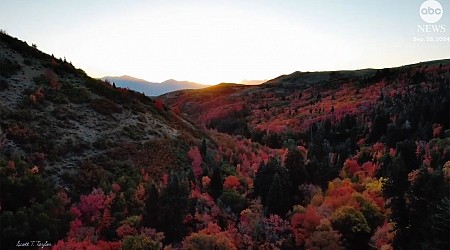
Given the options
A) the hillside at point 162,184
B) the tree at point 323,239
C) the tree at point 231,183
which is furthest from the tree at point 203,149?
the tree at point 323,239

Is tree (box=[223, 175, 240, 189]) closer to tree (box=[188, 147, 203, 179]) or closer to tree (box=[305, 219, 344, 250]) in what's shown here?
tree (box=[188, 147, 203, 179])

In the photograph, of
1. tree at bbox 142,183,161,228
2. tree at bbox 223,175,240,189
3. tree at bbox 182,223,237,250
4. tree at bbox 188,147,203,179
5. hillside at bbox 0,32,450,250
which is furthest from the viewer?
tree at bbox 188,147,203,179

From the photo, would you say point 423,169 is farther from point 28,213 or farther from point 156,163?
point 28,213

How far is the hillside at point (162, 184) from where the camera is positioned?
38844mm

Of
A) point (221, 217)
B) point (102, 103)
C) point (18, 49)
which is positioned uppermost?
point (18, 49)

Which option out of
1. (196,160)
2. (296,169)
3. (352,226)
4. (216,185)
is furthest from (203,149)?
(352,226)

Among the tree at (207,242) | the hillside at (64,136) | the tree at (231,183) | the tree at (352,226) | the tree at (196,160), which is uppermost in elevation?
the hillside at (64,136)

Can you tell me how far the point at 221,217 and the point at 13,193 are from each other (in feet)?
75.9

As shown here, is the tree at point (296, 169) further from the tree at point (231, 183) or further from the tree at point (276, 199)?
the tree at point (231, 183)

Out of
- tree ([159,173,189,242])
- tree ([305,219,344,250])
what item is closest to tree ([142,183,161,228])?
tree ([159,173,189,242])

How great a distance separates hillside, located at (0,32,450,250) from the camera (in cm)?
3884

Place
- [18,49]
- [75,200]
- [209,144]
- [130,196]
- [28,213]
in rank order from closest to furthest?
[28,213] → [75,200] → [130,196] → [18,49] → [209,144]

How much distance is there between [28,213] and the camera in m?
34.9

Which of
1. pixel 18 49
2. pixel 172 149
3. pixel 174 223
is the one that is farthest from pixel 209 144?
pixel 18 49
